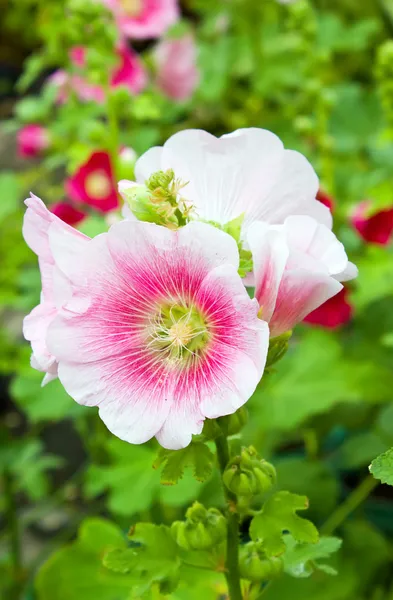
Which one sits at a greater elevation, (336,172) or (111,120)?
(111,120)

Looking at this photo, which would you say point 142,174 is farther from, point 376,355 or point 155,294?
point 376,355

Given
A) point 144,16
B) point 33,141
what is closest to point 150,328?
point 33,141

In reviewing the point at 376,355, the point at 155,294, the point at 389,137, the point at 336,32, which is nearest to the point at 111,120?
the point at 389,137

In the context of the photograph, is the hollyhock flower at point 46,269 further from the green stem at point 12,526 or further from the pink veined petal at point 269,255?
the green stem at point 12,526

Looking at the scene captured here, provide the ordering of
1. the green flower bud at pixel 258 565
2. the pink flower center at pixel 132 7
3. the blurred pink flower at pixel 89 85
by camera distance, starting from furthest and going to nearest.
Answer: the pink flower center at pixel 132 7 < the blurred pink flower at pixel 89 85 < the green flower bud at pixel 258 565

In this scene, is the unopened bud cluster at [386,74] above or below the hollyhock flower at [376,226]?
above

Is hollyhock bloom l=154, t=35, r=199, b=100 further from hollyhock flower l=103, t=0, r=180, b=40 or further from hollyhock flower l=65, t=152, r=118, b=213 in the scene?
hollyhock flower l=65, t=152, r=118, b=213

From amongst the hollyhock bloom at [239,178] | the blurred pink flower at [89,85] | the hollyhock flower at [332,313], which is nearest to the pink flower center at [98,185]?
the blurred pink flower at [89,85]

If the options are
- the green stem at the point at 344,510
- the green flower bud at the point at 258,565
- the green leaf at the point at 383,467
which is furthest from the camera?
the green stem at the point at 344,510
